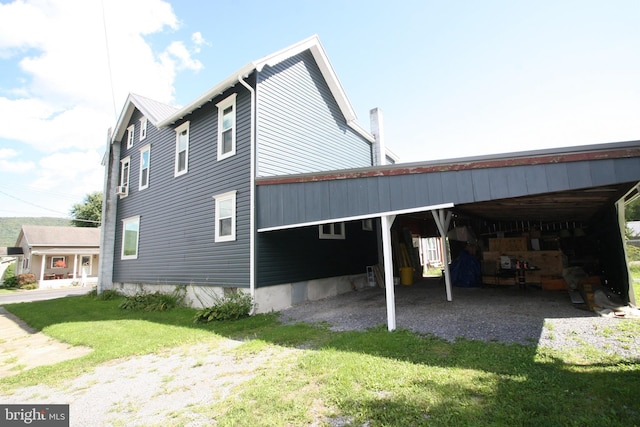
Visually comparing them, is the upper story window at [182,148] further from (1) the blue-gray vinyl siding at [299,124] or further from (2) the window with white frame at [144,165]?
(1) the blue-gray vinyl siding at [299,124]

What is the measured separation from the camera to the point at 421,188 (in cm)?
588

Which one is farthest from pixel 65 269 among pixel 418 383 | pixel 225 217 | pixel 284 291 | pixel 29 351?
pixel 418 383

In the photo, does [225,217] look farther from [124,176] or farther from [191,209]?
[124,176]

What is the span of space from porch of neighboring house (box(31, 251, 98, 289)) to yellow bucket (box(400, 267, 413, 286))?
2838 centimetres

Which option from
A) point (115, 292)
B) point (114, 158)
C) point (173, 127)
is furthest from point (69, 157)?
point (173, 127)

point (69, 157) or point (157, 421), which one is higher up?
point (69, 157)

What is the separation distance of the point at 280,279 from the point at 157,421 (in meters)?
6.18

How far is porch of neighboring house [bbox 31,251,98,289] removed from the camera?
2753 cm

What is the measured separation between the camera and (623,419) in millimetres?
2824

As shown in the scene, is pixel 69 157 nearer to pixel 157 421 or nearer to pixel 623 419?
pixel 157 421

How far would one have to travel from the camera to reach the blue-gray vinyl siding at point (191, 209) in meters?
9.66

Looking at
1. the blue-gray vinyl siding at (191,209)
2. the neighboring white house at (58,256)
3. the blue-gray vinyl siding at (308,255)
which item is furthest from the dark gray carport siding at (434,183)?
the neighboring white house at (58,256)

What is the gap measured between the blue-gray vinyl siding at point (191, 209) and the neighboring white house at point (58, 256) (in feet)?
59.6

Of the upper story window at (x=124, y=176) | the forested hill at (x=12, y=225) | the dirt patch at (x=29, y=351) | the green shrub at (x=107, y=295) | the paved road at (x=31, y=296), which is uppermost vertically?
the forested hill at (x=12, y=225)
